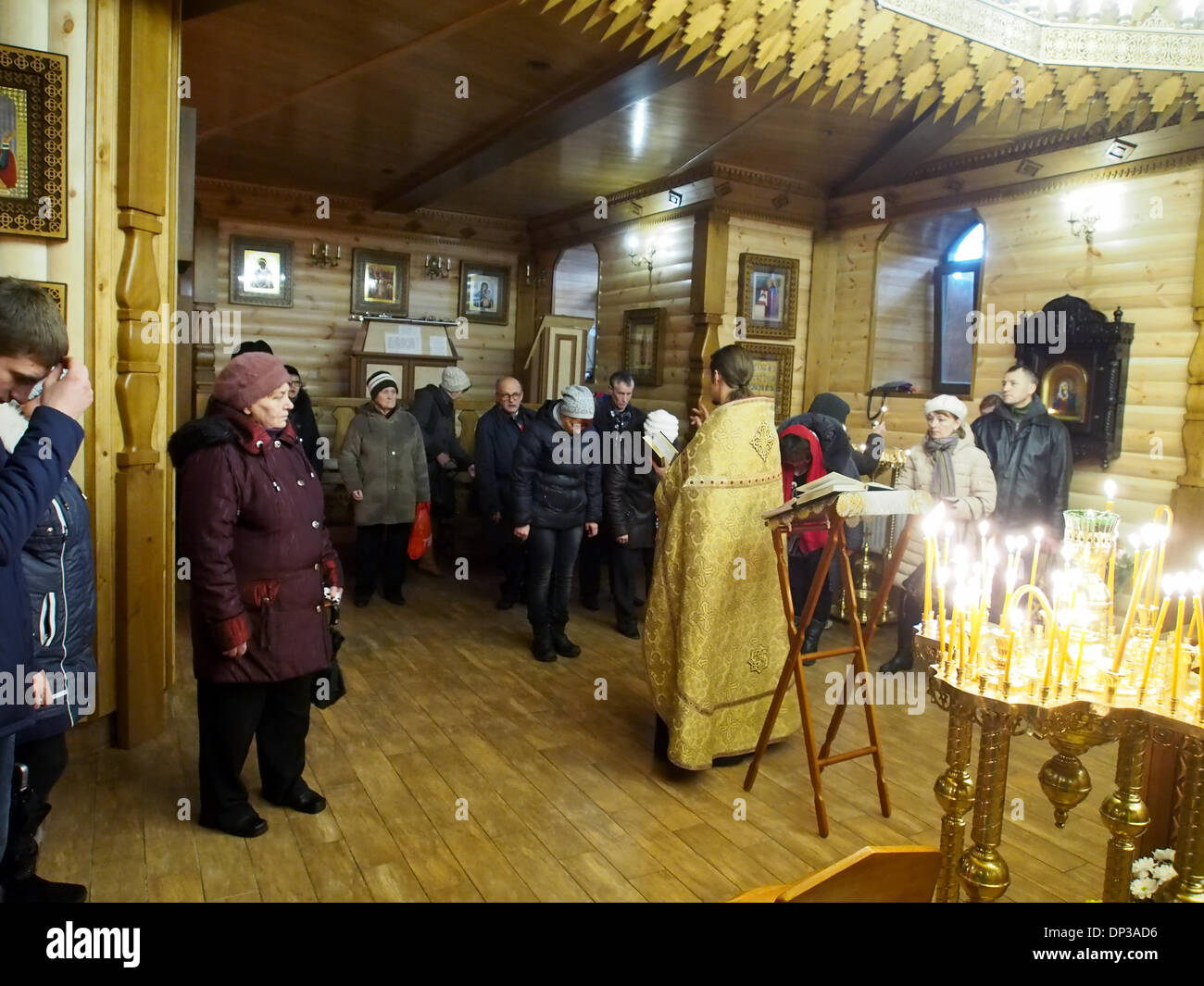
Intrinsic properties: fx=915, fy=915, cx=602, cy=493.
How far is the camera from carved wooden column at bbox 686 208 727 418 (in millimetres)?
8273

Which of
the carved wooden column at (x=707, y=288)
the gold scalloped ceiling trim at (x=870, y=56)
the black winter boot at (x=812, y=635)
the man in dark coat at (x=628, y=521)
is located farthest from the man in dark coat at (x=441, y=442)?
the gold scalloped ceiling trim at (x=870, y=56)

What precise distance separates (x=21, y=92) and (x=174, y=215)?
892mm

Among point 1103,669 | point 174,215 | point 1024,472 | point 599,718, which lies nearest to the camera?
point 1103,669

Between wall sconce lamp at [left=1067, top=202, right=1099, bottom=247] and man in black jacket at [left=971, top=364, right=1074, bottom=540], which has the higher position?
wall sconce lamp at [left=1067, top=202, right=1099, bottom=247]

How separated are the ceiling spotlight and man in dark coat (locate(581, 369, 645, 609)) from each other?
3470mm

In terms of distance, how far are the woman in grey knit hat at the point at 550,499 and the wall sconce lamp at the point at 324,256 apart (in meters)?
6.35

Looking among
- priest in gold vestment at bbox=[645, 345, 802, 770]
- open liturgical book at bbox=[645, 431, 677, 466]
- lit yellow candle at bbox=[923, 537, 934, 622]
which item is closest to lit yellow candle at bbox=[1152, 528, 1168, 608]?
lit yellow candle at bbox=[923, 537, 934, 622]

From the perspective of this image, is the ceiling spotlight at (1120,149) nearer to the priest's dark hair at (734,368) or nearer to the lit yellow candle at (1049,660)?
the priest's dark hair at (734,368)

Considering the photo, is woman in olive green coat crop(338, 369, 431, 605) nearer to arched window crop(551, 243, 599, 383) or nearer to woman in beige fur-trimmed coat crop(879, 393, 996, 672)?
woman in beige fur-trimmed coat crop(879, 393, 996, 672)

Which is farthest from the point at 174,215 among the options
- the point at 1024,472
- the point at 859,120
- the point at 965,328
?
the point at 965,328

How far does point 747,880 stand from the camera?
3064 millimetres

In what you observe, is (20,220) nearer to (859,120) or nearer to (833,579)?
(833,579)

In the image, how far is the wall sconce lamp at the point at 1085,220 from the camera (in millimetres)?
6195

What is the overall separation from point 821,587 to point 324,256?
899 cm
